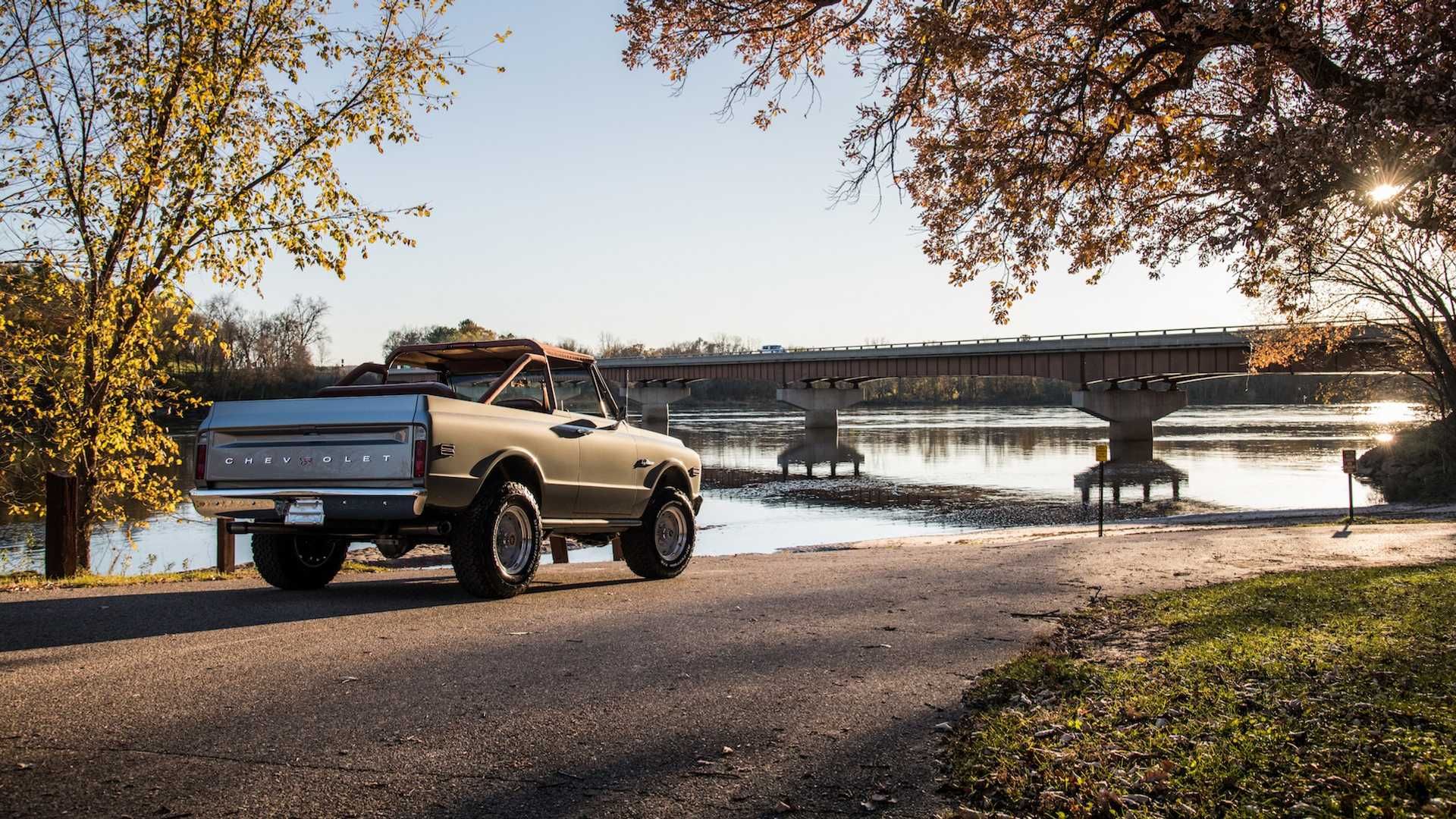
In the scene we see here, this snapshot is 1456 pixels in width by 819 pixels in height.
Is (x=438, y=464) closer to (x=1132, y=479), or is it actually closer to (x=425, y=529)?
(x=425, y=529)

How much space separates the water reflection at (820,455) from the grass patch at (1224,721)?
3916 cm

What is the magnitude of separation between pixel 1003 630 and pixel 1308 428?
73.3 meters

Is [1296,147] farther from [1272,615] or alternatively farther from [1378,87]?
[1272,615]

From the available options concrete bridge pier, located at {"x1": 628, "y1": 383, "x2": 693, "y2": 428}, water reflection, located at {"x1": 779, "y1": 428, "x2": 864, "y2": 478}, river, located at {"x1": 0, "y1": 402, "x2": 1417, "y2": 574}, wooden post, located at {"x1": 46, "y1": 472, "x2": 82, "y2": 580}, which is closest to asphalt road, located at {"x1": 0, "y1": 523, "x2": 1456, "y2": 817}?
wooden post, located at {"x1": 46, "y1": 472, "x2": 82, "y2": 580}

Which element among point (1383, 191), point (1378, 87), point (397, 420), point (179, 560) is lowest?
point (179, 560)

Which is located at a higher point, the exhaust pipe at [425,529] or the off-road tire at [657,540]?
the exhaust pipe at [425,529]

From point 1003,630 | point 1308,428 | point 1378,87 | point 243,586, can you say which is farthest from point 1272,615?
point 1308,428

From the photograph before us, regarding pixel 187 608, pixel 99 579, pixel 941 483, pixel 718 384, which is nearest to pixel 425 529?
pixel 187 608

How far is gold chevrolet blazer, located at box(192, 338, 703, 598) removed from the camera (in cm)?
766

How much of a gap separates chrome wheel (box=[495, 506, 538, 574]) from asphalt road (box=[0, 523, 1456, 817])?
32 cm

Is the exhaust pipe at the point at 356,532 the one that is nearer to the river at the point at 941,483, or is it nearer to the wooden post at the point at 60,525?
the wooden post at the point at 60,525

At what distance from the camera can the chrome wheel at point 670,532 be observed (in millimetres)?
10672

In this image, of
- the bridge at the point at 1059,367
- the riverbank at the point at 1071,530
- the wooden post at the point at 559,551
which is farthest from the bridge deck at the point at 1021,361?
the wooden post at the point at 559,551

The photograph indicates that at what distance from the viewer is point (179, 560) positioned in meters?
21.2
